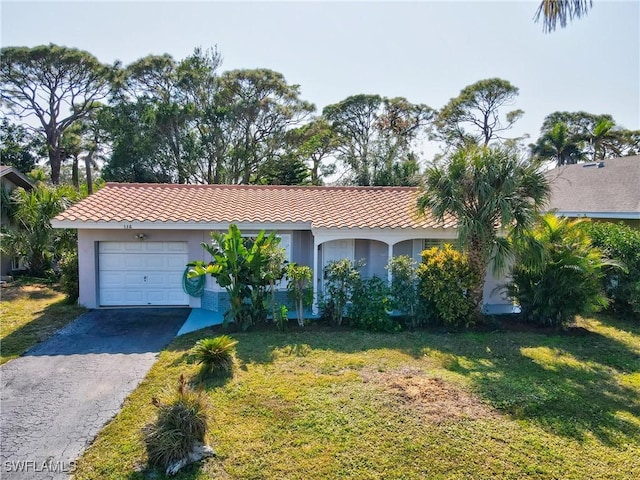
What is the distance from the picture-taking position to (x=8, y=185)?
61.8ft

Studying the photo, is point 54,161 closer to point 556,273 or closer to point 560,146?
point 556,273

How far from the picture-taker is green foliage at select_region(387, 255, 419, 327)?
11289 millimetres

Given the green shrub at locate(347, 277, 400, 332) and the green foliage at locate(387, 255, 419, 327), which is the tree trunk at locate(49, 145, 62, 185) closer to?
the green shrub at locate(347, 277, 400, 332)

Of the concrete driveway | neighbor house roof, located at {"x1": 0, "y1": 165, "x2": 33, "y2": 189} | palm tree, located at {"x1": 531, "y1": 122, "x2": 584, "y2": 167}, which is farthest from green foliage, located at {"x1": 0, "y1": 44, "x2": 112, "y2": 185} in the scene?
palm tree, located at {"x1": 531, "y1": 122, "x2": 584, "y2": 167}

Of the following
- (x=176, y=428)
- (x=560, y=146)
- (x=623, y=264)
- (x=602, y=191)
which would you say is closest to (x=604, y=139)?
(x=560, y=146)

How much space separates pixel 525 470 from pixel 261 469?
3.31m

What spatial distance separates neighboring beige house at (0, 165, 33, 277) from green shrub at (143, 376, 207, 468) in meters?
18.0

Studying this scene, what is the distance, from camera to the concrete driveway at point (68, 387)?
5234 mm

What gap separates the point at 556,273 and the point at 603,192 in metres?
10.4

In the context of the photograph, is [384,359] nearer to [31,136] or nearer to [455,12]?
[455,12]

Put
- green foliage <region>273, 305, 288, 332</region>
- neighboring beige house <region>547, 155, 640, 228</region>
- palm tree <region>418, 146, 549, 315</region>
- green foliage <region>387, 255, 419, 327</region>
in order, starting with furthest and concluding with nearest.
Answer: neighboring beige house <region>547, 155, 640, 228</region> < green foliage <region>387, 255, 419, 327</region> < green foliage <region>273, 305, 288, 332</region> < palm tree <region>418, 146, 549, 315</region>

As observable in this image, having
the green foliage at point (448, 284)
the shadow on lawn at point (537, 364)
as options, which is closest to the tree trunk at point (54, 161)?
the shadow on lawn at point (537, 364)

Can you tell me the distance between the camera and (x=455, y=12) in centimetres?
945

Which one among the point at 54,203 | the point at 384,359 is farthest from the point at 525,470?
the point at 54,203
